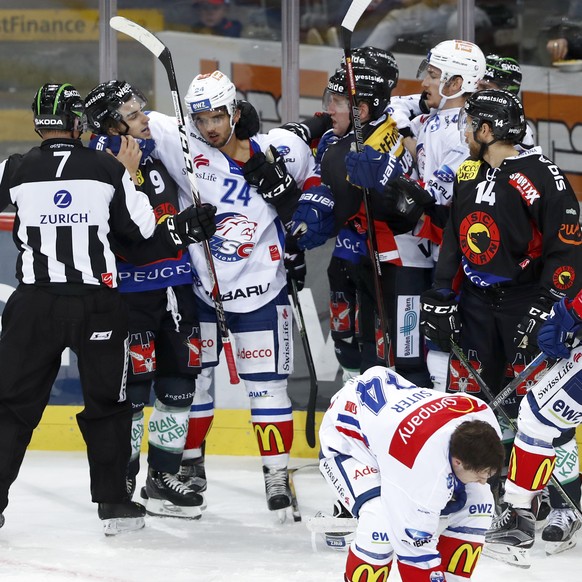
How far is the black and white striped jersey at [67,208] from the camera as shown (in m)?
3.72

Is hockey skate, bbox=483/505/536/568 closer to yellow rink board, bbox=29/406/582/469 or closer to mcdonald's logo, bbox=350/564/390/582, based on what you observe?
mcdonald's logo, bbox=350/564/390/582

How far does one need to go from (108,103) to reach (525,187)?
1317 mm

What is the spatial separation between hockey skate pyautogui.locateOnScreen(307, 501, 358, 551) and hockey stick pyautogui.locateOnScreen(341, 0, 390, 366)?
64 cm

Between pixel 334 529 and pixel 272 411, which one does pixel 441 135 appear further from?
pixel 334 529

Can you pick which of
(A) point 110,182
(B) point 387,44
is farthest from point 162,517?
(B) point 387,44

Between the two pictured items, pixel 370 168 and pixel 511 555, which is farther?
pixel 370 168

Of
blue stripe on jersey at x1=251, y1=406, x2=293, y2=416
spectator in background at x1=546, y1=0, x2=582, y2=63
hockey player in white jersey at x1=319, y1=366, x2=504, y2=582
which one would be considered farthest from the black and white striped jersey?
spectator in background at x1=546, y1=0, x2=582, y2=63

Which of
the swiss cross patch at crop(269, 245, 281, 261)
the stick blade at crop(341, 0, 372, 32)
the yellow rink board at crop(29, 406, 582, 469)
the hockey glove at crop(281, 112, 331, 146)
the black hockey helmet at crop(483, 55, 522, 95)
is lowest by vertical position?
the yellow rink board at crop(29, 406, 582, 469)

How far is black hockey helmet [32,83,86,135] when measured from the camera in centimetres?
376

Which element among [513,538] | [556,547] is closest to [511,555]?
[513,538]

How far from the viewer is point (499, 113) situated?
12.3ft

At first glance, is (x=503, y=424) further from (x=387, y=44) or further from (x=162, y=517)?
(x=387, y=44)

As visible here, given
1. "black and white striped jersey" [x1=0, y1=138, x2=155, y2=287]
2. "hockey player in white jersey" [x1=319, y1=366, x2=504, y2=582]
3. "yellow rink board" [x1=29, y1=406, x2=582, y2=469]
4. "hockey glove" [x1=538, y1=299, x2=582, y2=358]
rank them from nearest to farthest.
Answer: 1. "hockey player in white jersey" [x1=319, y1=366, x2=504, y2=582]
2. "hockey glove" [x1=538, y1=299, x2=582, y2=358]
3. "black and white striped jersey" [x1=0, y1=138, x2=155, y2=287]
4. "yellow rink board" [x1=29, y1=406, x2=582, y2=469]

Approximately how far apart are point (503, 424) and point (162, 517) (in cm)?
114
